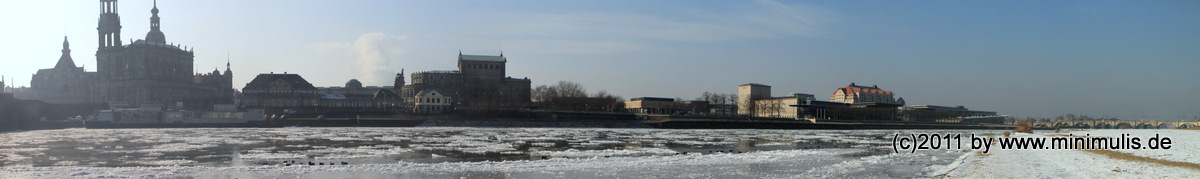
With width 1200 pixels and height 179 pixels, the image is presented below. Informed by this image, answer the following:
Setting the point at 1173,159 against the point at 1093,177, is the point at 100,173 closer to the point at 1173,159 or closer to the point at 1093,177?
the point at 1093,177

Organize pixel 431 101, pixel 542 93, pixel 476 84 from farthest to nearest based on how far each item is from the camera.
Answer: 1. pixel 542 93
2. pixel 476 84
3. pixel 431 101

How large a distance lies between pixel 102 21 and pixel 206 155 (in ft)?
433

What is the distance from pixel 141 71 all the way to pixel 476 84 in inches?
2331

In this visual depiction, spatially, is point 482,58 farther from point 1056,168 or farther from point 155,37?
point 1056,168

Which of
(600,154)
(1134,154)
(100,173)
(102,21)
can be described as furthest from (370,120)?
(102,21)

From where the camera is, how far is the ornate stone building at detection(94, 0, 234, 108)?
13175cm

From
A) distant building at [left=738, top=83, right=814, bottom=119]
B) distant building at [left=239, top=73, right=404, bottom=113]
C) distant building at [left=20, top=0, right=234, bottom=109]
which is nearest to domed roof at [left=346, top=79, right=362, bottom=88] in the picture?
distant building at [left=20, top=0, right=234, bottom=109]

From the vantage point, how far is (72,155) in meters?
30.7

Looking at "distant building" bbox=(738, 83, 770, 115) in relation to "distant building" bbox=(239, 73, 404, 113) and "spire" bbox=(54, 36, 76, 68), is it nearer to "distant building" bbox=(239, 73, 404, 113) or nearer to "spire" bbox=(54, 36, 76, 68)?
"distant building" bbox=(239, 73, 404, 113)

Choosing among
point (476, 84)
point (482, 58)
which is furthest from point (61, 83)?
point (476, 84)

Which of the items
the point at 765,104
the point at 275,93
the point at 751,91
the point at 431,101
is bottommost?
the point at 765,104

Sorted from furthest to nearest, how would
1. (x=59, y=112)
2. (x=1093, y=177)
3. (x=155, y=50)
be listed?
(x=155, y=50) < (x=59, y=112) < (x=1093, y=177)

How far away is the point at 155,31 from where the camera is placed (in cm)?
14488

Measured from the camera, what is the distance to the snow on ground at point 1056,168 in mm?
20781
